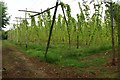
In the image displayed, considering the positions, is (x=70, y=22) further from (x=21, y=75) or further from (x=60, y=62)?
(x=21, y=75)

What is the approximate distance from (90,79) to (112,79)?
900mm

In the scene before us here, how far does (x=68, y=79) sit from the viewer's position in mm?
11281

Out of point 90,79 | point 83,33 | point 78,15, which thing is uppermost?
point 78,15

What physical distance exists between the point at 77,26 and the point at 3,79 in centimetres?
1678

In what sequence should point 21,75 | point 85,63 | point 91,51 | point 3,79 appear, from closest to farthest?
point 3,79 < point 21,75 < point 85,63 < point 91,51

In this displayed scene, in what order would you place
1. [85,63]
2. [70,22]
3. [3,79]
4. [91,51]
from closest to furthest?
[3,79] → [85,63] → [91,51] → [70,22]

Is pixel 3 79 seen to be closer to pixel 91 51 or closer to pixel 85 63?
pixel 85 63

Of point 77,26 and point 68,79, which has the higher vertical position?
point 77,26

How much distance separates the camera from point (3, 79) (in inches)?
440

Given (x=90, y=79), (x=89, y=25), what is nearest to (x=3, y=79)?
(x=90, y=79)

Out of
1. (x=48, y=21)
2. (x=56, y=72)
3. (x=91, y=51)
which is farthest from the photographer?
(x=48, y=21)

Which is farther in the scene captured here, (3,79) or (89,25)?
(89,25)

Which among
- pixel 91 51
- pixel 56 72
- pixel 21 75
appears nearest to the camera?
pixel 21 75

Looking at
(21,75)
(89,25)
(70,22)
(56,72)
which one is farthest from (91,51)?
(21,75)
